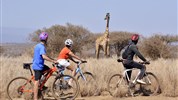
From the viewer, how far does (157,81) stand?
11.8 meters

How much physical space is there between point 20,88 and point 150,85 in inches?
159

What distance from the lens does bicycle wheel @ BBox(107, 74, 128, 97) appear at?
11.6 meters

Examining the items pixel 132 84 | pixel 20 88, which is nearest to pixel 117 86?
pixel 132 84

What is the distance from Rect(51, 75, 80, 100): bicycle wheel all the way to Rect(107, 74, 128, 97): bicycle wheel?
148cm

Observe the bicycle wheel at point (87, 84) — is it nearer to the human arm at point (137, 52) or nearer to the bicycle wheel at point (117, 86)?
the bicycle wheel at point (117, 86)

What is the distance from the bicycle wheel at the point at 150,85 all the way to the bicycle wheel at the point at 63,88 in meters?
2.38

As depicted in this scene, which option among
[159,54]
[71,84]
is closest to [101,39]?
[159,54]

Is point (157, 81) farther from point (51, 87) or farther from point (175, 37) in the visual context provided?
point (175, 37)

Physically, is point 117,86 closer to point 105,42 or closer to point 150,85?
point 150,85

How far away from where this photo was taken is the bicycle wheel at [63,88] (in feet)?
34.9

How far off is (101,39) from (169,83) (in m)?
10.5

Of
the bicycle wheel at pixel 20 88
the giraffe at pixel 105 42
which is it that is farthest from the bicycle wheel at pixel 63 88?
the giraffe at pixel 105 42

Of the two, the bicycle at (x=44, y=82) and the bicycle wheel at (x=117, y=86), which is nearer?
the bicycle at (x=44, y=82)

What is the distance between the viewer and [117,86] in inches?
458
